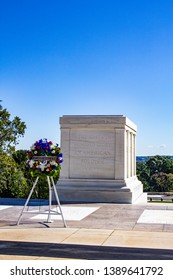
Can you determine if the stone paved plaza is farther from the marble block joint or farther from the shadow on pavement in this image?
the marble block joint

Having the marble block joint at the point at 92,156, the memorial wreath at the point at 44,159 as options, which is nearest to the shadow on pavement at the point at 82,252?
the memorial wreath at the point at 44,159

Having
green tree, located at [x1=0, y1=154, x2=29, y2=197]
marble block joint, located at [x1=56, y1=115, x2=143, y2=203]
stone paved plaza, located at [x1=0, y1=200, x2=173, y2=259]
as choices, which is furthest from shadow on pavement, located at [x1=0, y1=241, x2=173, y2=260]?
green tree, located at [x1=0, y1=154, x2=29, y2=197]

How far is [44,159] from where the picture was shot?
1127 cm

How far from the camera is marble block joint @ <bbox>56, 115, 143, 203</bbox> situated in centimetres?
1723

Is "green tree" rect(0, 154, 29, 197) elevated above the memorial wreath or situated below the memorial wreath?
below

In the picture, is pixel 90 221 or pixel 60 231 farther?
pixel 90 221

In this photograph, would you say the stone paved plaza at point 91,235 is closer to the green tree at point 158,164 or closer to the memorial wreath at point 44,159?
the memorial wreath at point 44,159

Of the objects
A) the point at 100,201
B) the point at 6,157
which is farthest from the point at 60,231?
the point at 6,157

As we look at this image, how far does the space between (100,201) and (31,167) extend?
615cm

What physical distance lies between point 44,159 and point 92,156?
6.54 meters

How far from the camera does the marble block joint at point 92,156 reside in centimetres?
1723

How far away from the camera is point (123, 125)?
1739 centimetres

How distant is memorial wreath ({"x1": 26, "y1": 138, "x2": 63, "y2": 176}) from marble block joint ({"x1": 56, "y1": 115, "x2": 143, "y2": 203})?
584 centimetres
